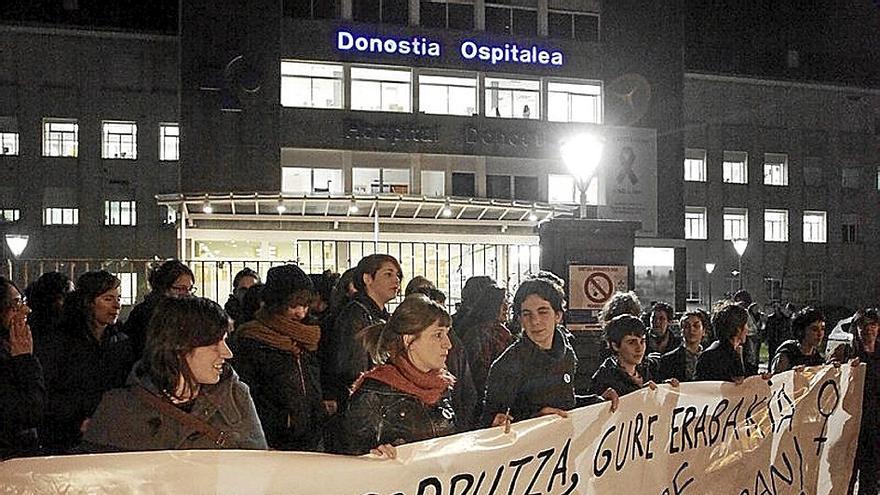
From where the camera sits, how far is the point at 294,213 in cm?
2044

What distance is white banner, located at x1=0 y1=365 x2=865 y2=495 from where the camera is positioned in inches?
132

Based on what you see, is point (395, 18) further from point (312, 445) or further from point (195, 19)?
point (312, 445)

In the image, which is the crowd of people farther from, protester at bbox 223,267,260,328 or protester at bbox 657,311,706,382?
protester at bbox 223,267,260,328

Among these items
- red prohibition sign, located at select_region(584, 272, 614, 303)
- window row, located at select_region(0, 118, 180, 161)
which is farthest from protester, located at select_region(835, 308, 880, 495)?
window row, located at select_region(0, 118, 180, 161)

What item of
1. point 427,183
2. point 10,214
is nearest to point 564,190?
point 427,183

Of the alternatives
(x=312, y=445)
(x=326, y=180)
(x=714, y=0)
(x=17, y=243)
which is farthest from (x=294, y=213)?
(x=714, y=0)

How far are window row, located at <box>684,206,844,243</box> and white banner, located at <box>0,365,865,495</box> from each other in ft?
125

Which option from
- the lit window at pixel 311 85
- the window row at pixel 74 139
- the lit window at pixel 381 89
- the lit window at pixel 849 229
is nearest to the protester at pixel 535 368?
the lit window at pixel 311 85

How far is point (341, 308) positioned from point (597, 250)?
3982 millimetres

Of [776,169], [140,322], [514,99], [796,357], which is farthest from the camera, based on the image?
[776,169]

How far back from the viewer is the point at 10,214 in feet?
122

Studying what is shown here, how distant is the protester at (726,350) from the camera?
21.3 feet

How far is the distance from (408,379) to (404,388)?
6 centimetres

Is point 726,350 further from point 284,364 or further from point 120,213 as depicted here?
point 120,213
